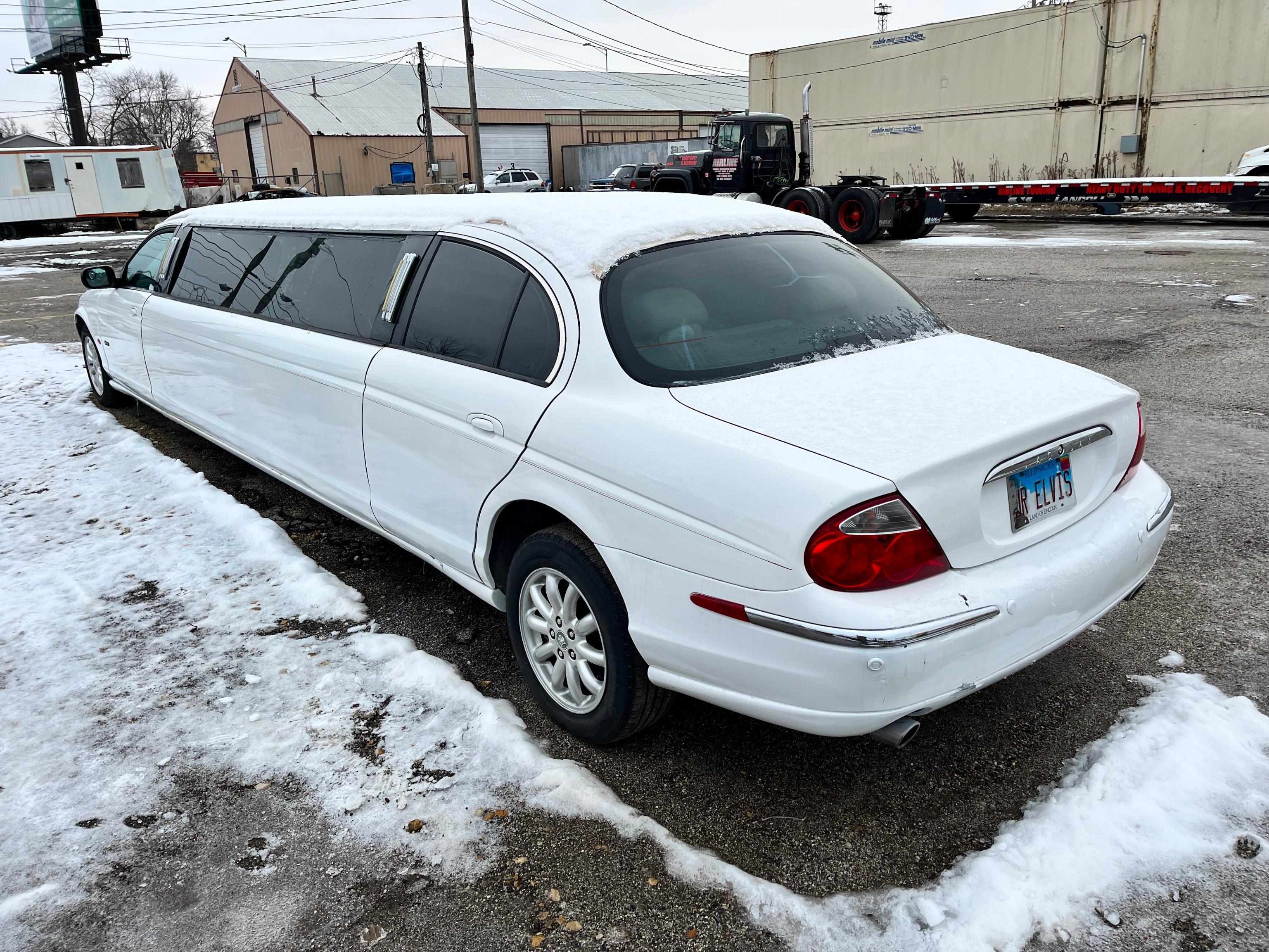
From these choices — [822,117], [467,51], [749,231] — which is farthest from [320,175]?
[749,231]

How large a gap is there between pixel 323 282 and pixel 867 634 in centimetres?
297

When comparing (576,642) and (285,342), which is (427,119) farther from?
(576,642)

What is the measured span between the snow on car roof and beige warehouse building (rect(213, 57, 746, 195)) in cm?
4533

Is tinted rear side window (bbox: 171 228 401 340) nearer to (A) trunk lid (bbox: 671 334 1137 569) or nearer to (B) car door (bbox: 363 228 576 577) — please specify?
(B) car door (bbox: 363 228 576 577)

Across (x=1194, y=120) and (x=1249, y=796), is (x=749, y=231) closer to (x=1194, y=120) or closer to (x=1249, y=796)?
(x=1249, y=796)

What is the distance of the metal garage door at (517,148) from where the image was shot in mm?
54000

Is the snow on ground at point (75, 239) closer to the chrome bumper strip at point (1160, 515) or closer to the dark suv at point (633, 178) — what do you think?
the dark suv at point (633, 178)

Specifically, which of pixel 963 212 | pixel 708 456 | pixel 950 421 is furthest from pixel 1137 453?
pixel 963 212

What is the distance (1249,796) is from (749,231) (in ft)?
7.56

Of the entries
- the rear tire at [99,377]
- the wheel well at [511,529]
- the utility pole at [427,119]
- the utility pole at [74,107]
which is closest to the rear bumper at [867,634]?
the wheel well at [511,529]

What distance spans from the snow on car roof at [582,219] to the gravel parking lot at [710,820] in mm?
1543

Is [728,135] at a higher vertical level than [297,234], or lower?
higher

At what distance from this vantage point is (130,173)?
112 ft

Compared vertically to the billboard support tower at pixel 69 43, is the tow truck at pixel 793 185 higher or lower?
lower
